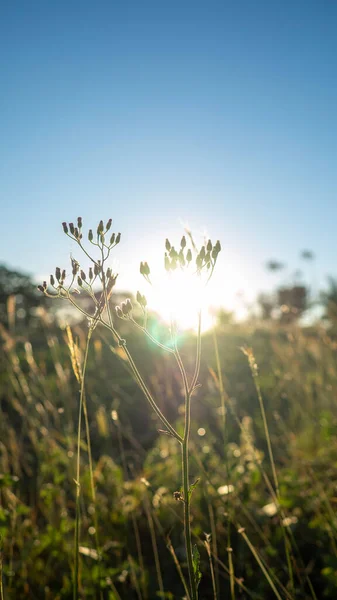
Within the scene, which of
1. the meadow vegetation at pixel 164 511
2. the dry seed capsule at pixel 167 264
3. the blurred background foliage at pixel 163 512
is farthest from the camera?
the blurred background foliage at pixel 163 512

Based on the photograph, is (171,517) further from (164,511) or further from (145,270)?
(145,270)

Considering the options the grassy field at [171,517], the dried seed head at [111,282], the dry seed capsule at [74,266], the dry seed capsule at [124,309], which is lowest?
the grassy field at [171,517]

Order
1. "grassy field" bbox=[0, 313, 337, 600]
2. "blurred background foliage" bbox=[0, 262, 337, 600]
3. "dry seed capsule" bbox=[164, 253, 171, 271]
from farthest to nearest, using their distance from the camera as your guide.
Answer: "blurred background foliage" bbox=[0, 262, 337, 600], "grassy field" bbox=[0, 313, 337, 600], "dry seed capsule" bbox=[164, 253, 171, 271]

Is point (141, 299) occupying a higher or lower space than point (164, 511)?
higher

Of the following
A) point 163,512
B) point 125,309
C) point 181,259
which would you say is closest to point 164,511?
point 163,512

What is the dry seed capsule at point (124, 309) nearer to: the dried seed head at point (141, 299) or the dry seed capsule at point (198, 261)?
the dried seed head at point (141, 299)

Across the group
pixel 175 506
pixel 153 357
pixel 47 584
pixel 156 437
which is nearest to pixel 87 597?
pixel 47 584

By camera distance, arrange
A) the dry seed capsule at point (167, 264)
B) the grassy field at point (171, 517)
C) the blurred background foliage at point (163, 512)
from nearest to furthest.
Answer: the dry seed capsule at point (167, 264)
the grassy field at point (171, 517)
the blurred background foliage at point (163, 512)

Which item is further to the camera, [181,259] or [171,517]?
[171,517]

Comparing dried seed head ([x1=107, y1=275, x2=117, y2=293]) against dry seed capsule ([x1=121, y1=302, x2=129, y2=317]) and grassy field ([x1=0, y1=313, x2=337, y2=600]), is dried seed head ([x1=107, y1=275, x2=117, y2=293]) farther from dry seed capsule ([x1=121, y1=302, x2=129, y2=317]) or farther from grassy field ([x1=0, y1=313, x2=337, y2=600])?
grassy field ([x1=0, y1=313, x2=337, y2=600])


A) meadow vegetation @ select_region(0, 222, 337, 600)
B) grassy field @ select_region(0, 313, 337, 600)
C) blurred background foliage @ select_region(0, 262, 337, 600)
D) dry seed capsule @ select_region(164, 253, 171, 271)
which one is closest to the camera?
dry seed capsule @ select_region(164, 253, 171, 271)

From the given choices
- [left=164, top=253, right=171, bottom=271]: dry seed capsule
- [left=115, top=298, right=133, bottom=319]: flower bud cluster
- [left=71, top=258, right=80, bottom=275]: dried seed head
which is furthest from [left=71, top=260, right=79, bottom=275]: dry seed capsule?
[left=164, top=253, right=171, bottom=271]: dry seed capsule

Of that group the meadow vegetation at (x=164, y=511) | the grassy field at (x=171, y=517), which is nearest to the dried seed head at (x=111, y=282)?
the meadow vegetation at (x=164, y=511)

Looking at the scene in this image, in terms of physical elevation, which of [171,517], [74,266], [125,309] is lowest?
[171,517]
